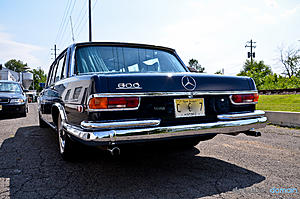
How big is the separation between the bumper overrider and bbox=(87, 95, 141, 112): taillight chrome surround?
14 cm

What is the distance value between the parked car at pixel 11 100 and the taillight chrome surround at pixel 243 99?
29.0 ft

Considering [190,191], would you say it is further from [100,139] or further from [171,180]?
[100,139]

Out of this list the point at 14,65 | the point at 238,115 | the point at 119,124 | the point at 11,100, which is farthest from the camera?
the point at 14,65

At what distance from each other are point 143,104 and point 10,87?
970 centimetres

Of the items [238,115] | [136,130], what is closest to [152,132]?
[136,130]

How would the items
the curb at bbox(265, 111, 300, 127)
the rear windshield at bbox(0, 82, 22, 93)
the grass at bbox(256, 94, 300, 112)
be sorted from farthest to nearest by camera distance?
the rear windshield at bbox(0, 82, 22, 93) → the grass at bbox(256, 94, 300, 112) → the curb at bbox(265, 111, 300, 127)

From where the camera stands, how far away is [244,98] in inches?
117

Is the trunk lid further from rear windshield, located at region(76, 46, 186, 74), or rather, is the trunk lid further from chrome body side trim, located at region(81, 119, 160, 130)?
rear windshield, located at region(76, 46, 186, 74)

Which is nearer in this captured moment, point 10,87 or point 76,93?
point 76,93

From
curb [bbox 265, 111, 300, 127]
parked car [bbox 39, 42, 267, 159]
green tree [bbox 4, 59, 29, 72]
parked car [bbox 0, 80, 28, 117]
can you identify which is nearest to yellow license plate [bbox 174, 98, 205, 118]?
parked car [bbox 39, 42, 267, 159]

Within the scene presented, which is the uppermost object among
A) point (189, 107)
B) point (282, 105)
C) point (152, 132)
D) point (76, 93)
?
point (76, 93)

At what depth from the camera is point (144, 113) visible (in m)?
2.43

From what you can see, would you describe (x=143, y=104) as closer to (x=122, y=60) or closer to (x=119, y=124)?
(x=119, y=124)

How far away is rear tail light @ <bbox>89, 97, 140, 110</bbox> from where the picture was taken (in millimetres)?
2279
